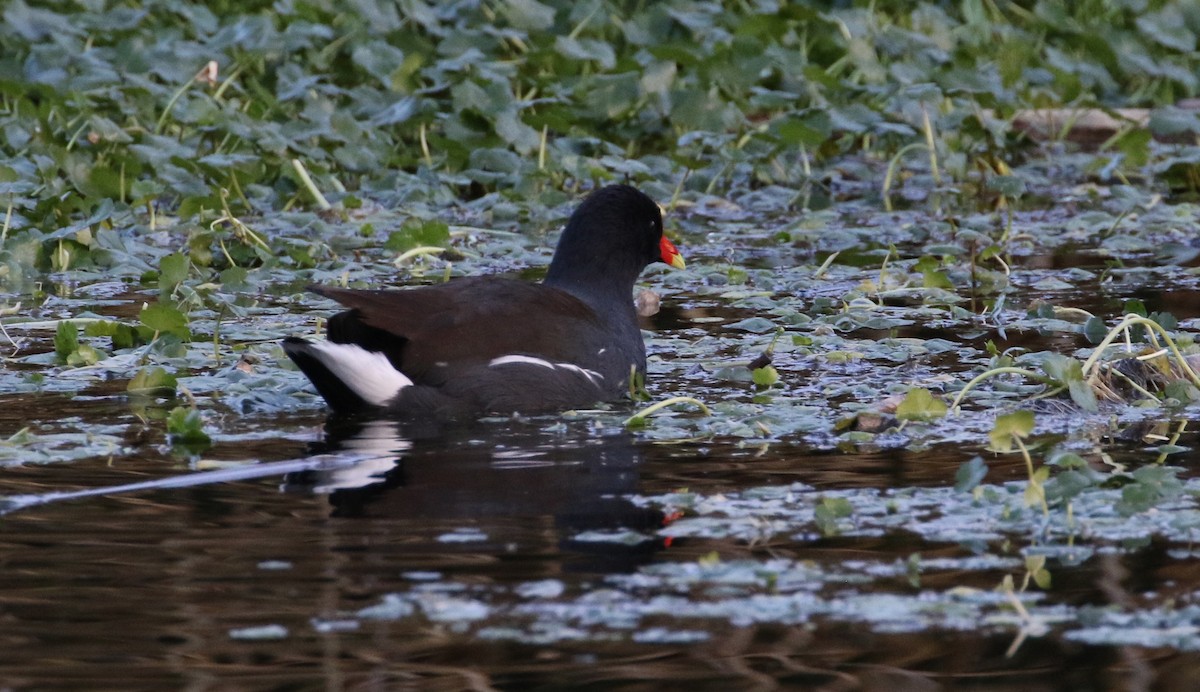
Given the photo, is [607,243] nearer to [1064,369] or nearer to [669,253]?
[669,253]

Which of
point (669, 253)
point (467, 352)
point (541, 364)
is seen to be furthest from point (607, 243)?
point (467, 352)

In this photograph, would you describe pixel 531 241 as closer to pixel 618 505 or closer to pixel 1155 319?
pixel 1155 319

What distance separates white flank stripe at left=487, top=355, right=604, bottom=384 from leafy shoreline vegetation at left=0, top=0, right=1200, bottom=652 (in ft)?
1.03

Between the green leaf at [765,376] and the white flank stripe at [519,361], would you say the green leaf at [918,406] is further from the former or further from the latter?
the white flank stripe at [519,361]

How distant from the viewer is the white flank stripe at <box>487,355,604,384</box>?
527 cm

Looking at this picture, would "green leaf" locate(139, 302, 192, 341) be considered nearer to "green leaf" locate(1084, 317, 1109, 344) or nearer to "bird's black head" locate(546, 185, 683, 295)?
"bird's black head" locate(546, 185, 683, 295)

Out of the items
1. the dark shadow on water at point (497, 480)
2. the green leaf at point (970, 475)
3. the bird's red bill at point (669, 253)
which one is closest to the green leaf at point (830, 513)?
the green leaf at point (970, 475)

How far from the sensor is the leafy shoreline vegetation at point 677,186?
18.0 feet

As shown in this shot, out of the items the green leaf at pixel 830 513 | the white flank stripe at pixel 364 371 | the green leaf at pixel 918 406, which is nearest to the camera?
the green leaf at pixel 830 513

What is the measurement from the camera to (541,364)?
209 inches

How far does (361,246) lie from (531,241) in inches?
27.9

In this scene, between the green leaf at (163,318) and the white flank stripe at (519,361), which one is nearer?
the white flank stripe at (519,361)

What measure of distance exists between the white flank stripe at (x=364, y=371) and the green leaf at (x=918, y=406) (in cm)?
128

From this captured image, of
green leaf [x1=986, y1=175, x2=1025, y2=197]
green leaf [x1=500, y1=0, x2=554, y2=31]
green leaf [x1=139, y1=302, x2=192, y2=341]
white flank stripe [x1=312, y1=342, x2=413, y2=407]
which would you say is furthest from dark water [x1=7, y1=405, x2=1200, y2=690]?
green leaf [x1=500, y1=0, x2=554, y2=31]
